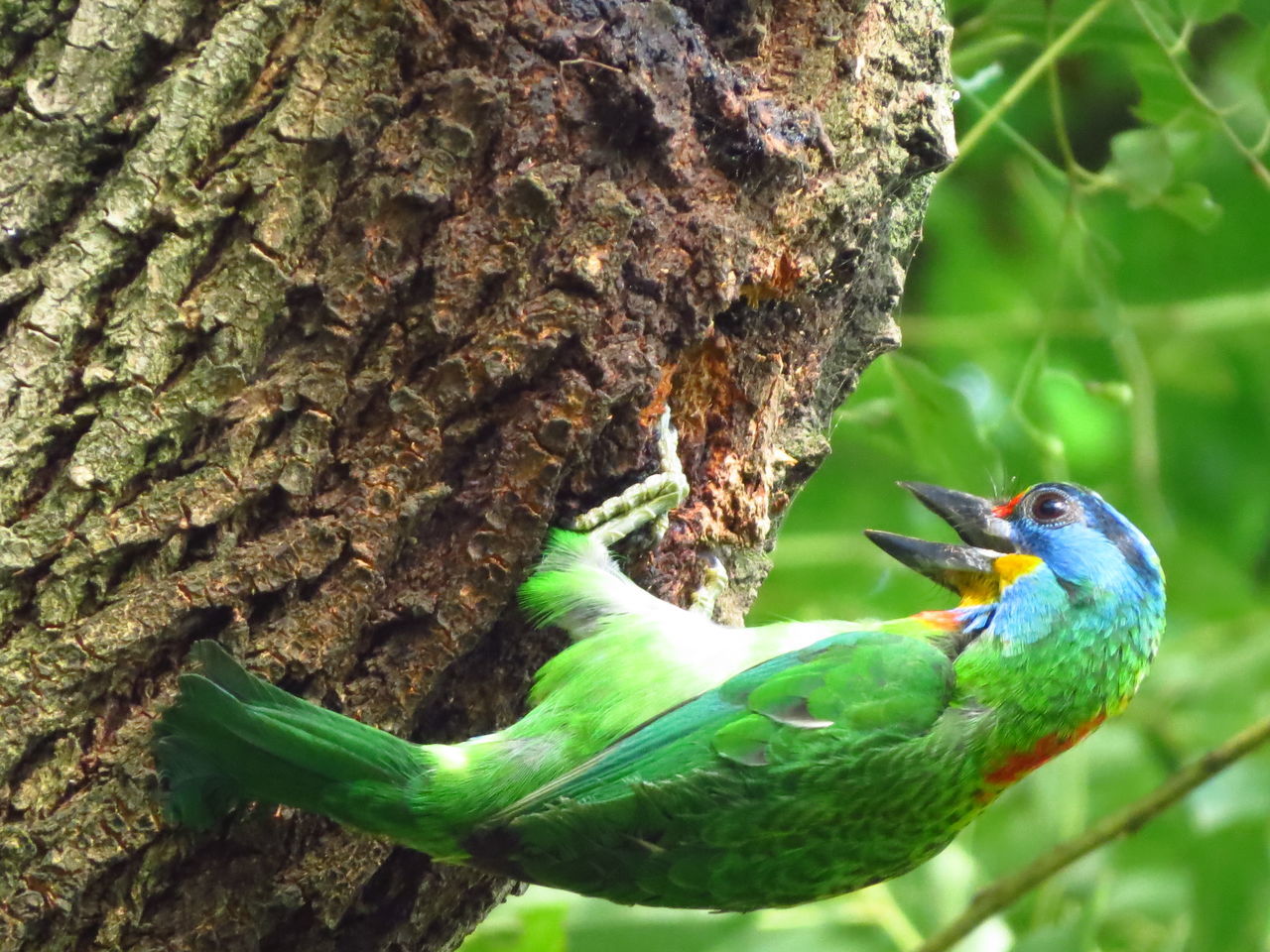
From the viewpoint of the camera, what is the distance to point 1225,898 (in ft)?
13.4

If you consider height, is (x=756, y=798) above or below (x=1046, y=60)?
below

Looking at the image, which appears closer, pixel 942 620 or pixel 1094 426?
pixel 942 620

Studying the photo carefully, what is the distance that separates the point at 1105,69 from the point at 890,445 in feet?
8.90

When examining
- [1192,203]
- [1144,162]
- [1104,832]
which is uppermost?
[1144,162]

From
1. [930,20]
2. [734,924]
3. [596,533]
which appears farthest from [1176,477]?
[596,533]

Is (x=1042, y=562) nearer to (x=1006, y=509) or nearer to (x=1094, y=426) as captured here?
(x=1006, y=509)

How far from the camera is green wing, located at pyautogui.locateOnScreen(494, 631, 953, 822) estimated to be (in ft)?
8.30

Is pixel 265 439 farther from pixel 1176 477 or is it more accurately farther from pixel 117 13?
pixel 1176 477

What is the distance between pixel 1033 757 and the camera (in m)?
2.74

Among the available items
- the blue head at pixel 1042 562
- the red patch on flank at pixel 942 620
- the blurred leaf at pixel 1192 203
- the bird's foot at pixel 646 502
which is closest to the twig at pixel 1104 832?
the blue head at pixel 1042 562

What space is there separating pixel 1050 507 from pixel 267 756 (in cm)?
187

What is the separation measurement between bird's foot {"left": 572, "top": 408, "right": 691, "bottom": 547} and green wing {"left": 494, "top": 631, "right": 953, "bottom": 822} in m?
0.37

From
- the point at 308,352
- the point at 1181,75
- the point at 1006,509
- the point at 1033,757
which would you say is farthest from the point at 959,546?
the point at 308,352

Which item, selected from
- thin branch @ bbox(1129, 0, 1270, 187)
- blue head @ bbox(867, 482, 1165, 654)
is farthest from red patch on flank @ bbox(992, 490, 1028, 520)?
thin branch @ bbox(1129, 0, 1270, 187)
